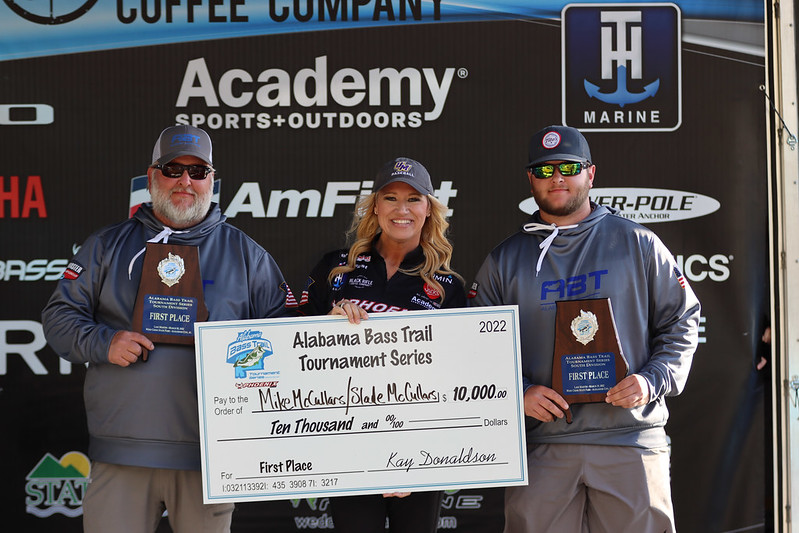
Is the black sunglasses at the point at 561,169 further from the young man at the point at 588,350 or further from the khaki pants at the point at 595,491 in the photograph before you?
the khaki pants at the point at 595,491

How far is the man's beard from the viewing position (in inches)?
104

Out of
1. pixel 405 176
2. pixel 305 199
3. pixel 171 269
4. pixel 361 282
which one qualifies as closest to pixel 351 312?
pixel 361 282

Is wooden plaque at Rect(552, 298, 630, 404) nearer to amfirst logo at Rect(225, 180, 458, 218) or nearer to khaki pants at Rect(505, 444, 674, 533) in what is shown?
khaki pants at Rect(505, 444, 674, 533)

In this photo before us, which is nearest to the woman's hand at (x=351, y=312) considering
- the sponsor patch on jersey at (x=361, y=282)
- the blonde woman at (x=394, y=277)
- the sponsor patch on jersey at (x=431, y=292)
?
the blonde woman at (x=394, y=277)

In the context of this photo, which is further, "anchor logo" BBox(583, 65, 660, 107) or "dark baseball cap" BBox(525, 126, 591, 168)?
"anchor logo" BBox(583, 65, 660, 107)

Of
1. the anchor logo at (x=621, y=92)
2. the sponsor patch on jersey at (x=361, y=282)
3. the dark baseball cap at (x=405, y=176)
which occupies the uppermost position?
the anchor logo at (x=621, y=92)

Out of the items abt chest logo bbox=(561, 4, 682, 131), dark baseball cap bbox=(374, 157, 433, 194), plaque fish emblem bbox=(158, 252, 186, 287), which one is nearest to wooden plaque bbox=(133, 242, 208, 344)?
plaque fish emblem bbox=(158, 252, 186, 287)

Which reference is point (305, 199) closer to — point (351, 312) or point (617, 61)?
point (351, 312)

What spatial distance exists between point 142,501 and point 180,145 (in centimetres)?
117

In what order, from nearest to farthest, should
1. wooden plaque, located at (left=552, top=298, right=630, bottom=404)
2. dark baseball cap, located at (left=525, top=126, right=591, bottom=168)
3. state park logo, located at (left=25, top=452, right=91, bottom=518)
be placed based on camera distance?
wooden plaque, located at (left=552, top=298, right=630, bottom=404)
dark baseball cap, located at (left=525, top=126, right=591, bottom=168)
state park logo, located at (left=25, top=452, right=91, bottom=518)

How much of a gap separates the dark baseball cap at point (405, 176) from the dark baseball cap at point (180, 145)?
598mm

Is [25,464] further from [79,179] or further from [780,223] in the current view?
[780,223]

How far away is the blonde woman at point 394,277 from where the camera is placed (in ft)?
8.52

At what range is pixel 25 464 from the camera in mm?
3588
